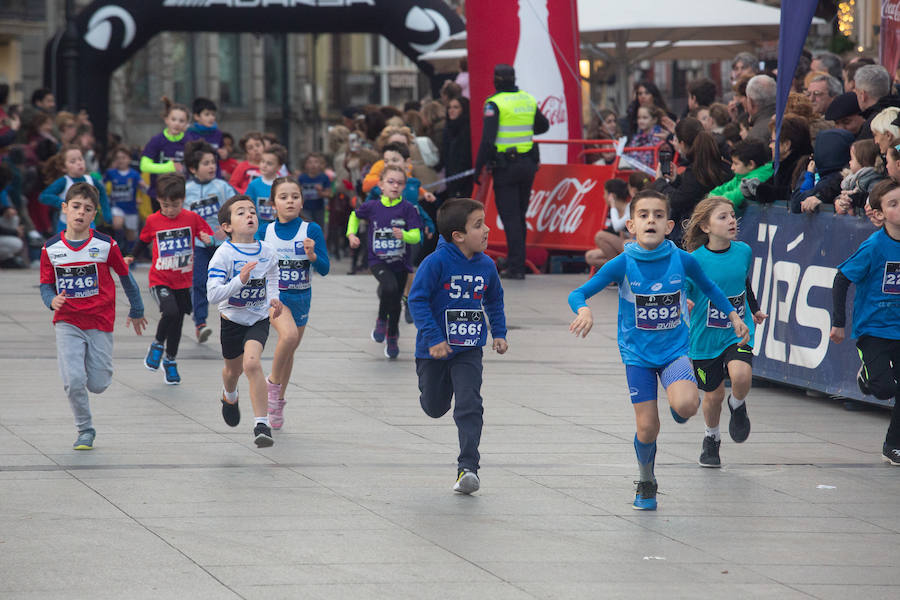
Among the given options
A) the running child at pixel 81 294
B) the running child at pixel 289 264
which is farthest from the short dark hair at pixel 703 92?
the running child at pixel 81 294

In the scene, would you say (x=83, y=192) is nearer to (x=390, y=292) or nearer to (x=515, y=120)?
(x=390, y=292)

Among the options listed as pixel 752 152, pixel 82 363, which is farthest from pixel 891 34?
pixel 82 363

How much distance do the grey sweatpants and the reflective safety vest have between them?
8.60 metres

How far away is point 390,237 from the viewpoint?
40.2 feet

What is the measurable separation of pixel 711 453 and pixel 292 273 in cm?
287

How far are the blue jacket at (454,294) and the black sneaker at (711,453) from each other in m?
1.36

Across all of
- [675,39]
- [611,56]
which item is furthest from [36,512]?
[611,56]

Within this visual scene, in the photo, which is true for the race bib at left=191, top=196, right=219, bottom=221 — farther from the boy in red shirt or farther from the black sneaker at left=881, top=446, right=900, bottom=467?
the black sneaker at left=881, top=446, right=900, bottom=467

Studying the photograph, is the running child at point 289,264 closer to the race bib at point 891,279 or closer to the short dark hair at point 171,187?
the short dark hair at point 171,187

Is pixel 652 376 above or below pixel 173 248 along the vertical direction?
below

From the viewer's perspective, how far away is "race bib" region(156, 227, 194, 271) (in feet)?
36.6

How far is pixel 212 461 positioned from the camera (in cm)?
788

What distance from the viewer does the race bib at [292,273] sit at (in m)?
9.25

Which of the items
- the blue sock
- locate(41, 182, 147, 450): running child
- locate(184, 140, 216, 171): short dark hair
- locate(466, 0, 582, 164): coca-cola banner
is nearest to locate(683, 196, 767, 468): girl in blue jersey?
the blue sock
